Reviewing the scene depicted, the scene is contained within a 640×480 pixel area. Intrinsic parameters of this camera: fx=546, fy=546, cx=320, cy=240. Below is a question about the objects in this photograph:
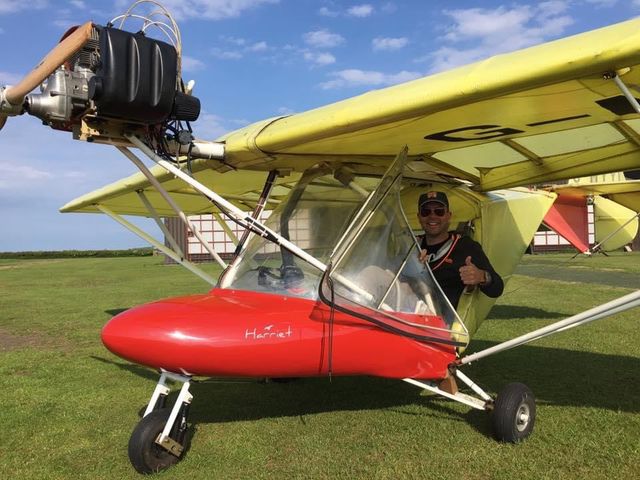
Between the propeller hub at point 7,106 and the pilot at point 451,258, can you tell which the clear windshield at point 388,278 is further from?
the propeller hub at point 7,106

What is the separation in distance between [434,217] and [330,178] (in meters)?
1.04

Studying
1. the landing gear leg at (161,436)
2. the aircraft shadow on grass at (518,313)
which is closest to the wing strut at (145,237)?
the landing gear leg at (161,436)

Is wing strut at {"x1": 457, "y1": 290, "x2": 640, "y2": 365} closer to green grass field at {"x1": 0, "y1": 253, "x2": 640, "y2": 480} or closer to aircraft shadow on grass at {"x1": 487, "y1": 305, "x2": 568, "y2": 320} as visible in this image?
green grass field at {"x1": 0, "y1": 253, "x2": 640, "y2": 480}

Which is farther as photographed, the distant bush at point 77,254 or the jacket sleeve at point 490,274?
the distant bush at point 77,254

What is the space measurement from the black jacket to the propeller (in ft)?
10.4

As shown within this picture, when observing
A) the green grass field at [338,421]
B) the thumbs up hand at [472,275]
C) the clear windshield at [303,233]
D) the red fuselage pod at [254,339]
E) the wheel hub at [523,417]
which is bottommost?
the green grass field at [338,421]

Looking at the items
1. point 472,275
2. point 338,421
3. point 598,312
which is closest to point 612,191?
point 472,275

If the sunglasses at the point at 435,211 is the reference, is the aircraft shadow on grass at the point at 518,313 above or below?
below

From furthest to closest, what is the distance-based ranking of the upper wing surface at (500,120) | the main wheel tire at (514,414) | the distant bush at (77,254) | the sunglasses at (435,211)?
the distant bush at (77,254) → the sunglasses at (435,211) → the main wheel tire at (514,414) → the upper wing surface at (500,120)

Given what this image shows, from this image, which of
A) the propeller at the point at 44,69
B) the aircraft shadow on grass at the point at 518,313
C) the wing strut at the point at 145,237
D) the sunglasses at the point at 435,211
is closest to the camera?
the propeller at the point at 44,69

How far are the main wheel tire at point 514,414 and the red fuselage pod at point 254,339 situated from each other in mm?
648

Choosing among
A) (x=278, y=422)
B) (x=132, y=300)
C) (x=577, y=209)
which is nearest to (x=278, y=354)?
(x=278, y=422)

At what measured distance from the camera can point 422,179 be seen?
5484mm

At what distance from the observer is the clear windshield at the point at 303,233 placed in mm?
3922
